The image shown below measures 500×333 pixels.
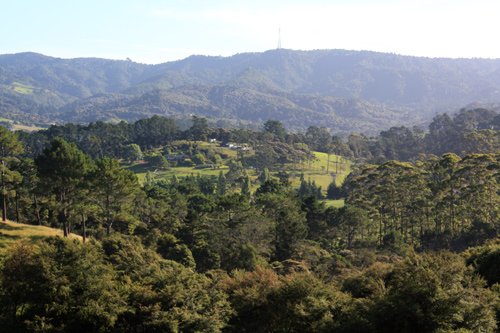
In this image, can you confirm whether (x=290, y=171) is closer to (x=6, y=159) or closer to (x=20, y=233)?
(x=6, y=159)

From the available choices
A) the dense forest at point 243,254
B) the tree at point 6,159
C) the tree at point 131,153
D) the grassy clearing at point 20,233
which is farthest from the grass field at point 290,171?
the grassy clearing at point 20,233

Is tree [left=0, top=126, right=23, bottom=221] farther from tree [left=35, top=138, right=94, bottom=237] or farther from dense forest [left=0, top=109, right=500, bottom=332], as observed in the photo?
tree [left=35, top=138, right=94, bottom=237]

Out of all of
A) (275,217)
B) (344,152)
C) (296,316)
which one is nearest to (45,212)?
(275,217)

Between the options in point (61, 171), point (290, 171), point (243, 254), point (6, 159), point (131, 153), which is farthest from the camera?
point (131, 153)

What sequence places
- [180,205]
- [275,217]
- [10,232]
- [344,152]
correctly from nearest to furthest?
[10,232] < [275,217] < [180,205] < [344,152]

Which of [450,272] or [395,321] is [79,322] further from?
[450,272]

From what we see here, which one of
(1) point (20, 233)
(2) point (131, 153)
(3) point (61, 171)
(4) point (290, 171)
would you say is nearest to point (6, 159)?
(1) point (20, 233)
